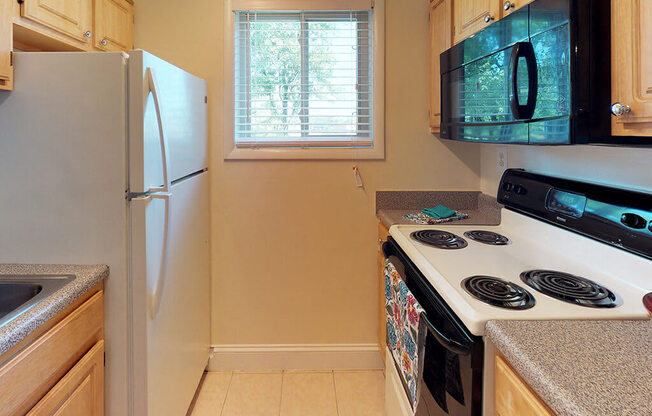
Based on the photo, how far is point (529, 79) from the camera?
1193 millimetres

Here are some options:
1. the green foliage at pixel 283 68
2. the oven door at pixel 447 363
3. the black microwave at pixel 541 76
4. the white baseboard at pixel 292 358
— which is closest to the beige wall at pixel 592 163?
the black microwave at pixel 541 76

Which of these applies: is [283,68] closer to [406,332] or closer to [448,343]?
[406,332]

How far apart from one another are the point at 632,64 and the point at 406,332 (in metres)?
0.99

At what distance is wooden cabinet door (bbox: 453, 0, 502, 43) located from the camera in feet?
4.96

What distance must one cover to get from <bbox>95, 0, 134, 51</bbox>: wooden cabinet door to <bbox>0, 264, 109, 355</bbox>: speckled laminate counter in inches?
40.4

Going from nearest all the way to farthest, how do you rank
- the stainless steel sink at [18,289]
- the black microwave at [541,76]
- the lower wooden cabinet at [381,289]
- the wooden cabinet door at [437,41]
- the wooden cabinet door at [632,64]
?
the wooden cabinet door at [632,64] < the black microwave at [541,76] < the stainless steel sink at [18,289] < the wooden cabinet door at [437,41] < the lower wooden cabinet at [381,289]

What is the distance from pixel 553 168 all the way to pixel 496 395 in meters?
1.12

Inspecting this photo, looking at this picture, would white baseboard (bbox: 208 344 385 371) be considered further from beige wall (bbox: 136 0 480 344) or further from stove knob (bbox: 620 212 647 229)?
stove knob (bbox: 620 212 647 229)

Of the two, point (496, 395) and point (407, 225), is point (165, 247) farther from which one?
point (496, 395)

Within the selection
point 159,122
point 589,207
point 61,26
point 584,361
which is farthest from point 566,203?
point 61,26

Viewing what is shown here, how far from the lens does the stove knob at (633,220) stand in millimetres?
1106

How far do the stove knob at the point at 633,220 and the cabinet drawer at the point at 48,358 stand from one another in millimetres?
1656

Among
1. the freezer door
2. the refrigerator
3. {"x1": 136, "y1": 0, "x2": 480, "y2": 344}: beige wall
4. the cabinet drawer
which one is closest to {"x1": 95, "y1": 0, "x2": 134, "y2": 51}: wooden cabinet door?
{"x1": 136, "y1": 0, "x2": 480, "y2": 344}: beige wall

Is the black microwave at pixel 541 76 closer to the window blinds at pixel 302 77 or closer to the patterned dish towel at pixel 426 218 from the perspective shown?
the patterned dish towel at pixel 426 218
